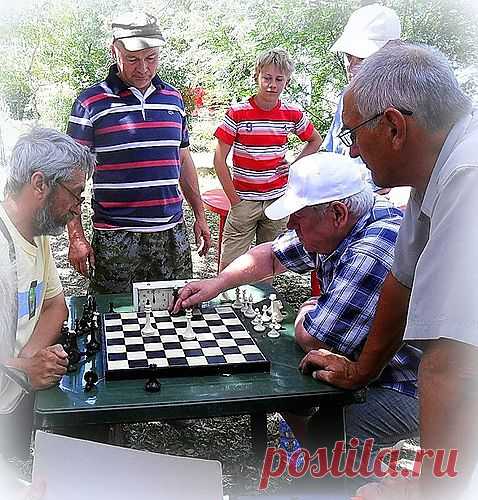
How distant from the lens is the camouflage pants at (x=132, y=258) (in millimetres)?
2812

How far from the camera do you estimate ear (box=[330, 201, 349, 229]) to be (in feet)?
6.39

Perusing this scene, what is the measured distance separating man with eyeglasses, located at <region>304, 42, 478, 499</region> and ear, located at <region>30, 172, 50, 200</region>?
0.90 metres

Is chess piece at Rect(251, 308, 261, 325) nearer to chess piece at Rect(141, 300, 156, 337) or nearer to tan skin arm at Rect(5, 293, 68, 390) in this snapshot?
chess piece at Rect(141, 300, 156, 337)

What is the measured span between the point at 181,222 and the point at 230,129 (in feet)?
3.79

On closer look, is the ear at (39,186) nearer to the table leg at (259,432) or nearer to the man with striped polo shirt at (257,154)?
the table leg at (259,432)

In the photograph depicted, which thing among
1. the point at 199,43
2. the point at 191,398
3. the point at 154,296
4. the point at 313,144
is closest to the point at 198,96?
the point at 199,43

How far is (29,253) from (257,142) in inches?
87.4

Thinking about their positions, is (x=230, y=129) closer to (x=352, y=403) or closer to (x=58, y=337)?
(x=58, y=337)

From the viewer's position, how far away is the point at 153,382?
1743 mm

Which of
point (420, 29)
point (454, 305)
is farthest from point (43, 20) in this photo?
point (454, 305)

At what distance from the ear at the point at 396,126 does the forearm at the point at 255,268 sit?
106 centimetres

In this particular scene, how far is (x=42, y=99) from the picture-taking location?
642 cm

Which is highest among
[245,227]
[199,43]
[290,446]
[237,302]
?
[199,43]

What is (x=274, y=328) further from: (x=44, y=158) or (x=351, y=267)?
(x=44, y=158)
